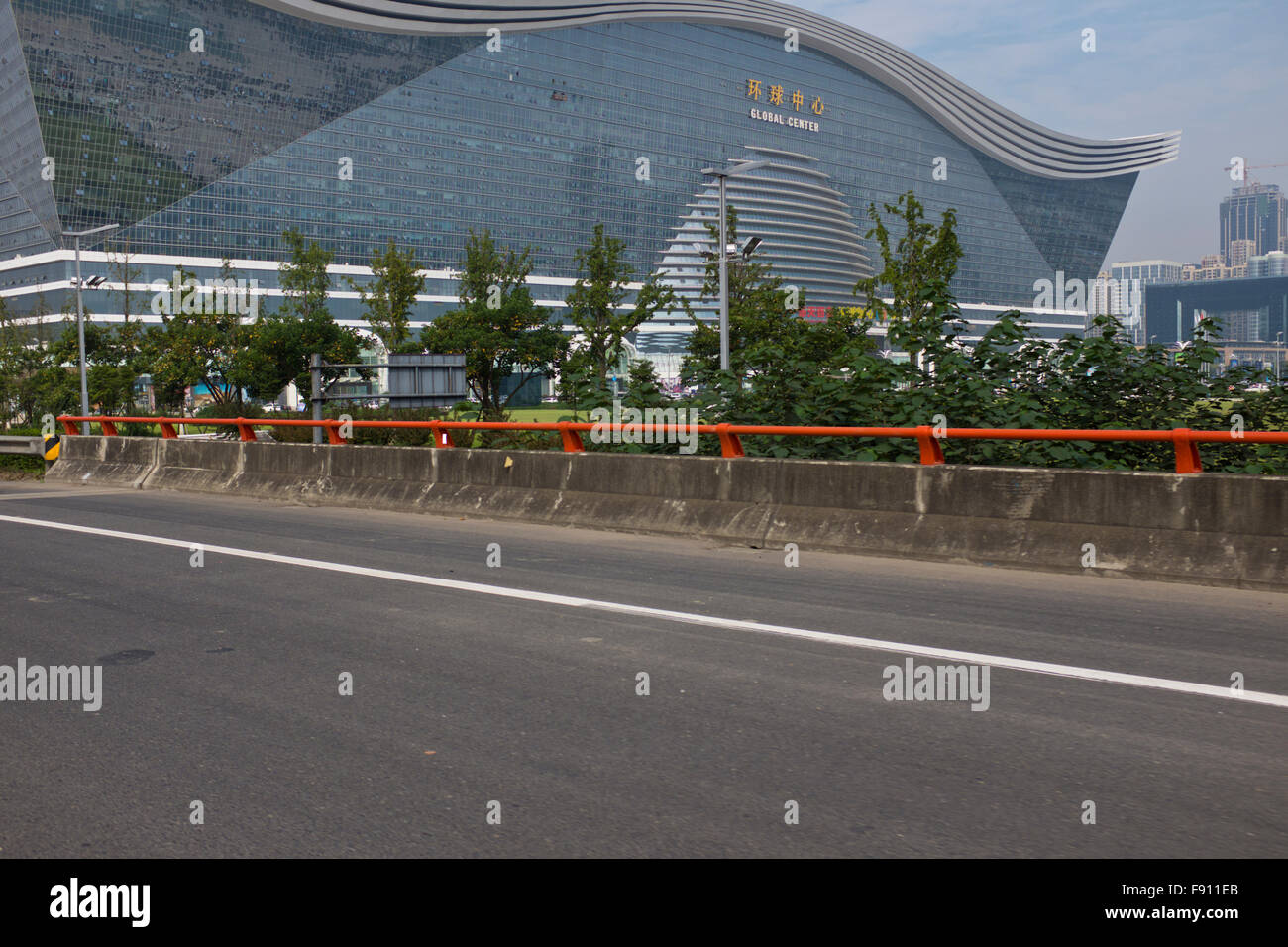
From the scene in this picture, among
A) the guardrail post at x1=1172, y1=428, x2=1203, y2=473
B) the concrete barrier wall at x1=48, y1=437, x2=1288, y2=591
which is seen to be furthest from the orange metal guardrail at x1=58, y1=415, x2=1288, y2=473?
the concrete barrier wall at x1=48, y1=437, x2=1288, y2=591

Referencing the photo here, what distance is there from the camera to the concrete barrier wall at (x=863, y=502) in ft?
29.2

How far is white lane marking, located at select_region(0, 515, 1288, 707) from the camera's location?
5.80m

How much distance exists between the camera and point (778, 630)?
23.9 ft

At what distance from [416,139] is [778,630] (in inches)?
5886

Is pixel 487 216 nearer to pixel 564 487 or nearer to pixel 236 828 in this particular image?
pixel 564 487

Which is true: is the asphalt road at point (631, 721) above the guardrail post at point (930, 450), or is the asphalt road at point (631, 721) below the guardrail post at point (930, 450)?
below

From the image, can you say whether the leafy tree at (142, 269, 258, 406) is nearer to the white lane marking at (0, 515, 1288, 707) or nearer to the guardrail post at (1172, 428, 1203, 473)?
the white lane marking at (0, 515, 1288, 707)

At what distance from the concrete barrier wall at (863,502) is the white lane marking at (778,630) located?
3.25 m

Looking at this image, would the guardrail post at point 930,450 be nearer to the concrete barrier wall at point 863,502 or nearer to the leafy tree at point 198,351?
the concrete barrier wall at point 863,502

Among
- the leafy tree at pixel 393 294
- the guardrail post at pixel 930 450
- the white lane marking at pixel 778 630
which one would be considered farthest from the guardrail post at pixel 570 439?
the leafy tree at pixel 393 294

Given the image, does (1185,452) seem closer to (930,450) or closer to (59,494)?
(930,450)

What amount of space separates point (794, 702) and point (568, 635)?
6.41 feet

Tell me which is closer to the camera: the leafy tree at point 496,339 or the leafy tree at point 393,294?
the leafy tree at point 496,339

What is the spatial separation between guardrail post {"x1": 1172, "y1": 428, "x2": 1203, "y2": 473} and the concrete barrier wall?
18 centimetres
